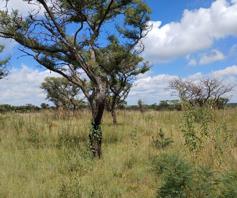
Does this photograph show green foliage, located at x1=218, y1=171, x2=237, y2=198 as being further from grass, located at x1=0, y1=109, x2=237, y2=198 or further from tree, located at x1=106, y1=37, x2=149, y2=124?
tree, located at x1=106, y1=37, x2=149, y2=124

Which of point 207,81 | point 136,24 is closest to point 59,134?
point 136,24

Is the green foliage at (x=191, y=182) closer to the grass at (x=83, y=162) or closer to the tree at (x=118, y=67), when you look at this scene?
the grass at (x=83, y=162)

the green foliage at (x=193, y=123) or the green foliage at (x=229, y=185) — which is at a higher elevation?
the green foliage at (x=193, y=123)

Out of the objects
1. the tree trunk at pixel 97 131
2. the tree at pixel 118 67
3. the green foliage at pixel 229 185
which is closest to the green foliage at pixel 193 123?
the green foliage at pixel 229 185

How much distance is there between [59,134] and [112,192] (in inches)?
284

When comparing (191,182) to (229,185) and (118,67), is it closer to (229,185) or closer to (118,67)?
(229,185)

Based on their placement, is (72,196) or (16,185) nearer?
(72,196)

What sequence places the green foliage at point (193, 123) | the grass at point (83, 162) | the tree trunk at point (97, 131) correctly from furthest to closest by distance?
the tree trunk at point (97, 131)
the green foliage at point (193, 123)
the grass at point (83, 162)

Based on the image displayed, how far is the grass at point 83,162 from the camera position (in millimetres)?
8477

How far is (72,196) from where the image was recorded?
25.3ft

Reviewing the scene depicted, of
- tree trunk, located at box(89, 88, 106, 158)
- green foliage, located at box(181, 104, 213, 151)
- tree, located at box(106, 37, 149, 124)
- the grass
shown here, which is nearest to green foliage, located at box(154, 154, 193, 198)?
the grass

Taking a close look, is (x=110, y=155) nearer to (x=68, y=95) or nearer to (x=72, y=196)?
(x=72, y=196)

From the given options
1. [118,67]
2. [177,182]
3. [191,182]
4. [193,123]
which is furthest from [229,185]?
[118,67]

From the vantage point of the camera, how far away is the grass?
8.48 m
